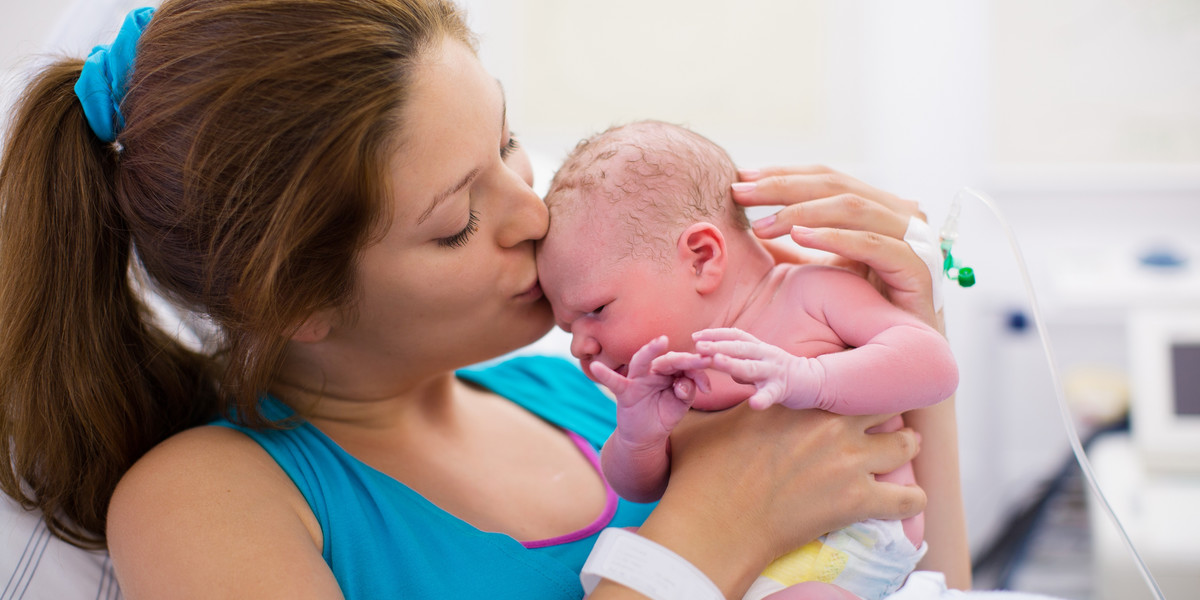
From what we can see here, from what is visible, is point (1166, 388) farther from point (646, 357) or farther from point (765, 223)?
point (646, 357)

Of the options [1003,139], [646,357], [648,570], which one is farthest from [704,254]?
[1003,139]

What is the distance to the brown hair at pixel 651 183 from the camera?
1.13 meters

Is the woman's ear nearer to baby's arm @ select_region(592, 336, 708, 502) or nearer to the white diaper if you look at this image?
baby's arm @ select_region(592, 336, 708, 502)

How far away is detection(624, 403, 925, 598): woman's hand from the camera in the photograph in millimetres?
1003

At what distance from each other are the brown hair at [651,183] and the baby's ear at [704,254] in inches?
0.8

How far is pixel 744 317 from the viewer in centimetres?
115

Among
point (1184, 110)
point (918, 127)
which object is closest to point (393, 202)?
point (918, 127)

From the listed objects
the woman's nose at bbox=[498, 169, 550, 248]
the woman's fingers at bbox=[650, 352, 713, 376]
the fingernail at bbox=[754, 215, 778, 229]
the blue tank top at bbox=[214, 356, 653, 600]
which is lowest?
the blue tank top at bbox=[214, 356, 653, 600]

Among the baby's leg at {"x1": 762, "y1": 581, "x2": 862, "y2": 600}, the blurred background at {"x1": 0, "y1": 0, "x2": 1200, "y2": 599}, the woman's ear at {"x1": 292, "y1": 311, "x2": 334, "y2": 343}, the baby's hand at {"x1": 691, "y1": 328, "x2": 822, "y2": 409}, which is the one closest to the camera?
the baby's hand at {"x1": 691, "y1": 328, "x2": 822, "y2": 409}

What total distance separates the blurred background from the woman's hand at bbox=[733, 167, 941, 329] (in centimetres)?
117

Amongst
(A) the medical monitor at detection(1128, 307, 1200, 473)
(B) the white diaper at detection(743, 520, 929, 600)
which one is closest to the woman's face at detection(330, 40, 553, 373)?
(B) the white diaper at detection(743, 520, 929, 600)

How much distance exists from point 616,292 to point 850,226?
0.32 metres

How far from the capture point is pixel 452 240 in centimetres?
107

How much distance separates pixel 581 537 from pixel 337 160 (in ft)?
2.02
